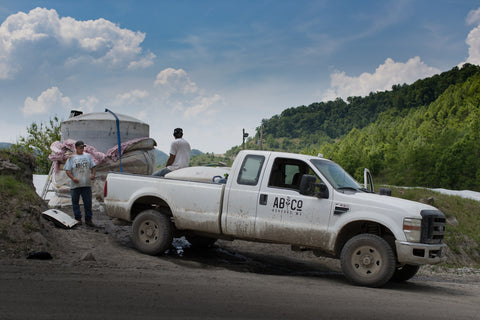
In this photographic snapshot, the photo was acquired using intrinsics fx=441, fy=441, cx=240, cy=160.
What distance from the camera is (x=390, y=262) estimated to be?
677 centimetres

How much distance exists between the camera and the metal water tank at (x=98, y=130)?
14523 millimetres

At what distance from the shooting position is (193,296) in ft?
18.1

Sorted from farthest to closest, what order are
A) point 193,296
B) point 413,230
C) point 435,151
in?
point 435,151 → point 413,230 → point 193,296

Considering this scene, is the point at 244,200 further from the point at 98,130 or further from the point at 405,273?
the point at 98,130

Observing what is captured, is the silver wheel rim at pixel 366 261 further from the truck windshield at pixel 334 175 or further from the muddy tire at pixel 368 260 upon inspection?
the truck windshield at pixel 334 175

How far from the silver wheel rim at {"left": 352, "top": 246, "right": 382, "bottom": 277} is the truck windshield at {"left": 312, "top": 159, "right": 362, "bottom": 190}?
114cm

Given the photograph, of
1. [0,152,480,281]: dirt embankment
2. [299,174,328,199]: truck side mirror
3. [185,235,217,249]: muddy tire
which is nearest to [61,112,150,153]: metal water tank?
[0,152,480,281]: dirt embankment

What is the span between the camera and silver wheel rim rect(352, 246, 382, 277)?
6.91 m

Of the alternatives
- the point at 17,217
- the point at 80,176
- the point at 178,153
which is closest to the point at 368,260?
the point at 178,153

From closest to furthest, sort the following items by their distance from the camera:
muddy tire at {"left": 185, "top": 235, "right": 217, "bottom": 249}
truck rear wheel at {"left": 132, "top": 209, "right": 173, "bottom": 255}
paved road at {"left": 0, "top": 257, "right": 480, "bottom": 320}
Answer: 1. paved road at {"left": 0, "top": 257, "right": 480, "bottom": 320}
2. truck rear wheel at {"left": 132, "top": 209, "right": 173, "bottom": 255}
3. muddy tire at {"left": 185, "top": 235, "right": 217, "bottom": 249}

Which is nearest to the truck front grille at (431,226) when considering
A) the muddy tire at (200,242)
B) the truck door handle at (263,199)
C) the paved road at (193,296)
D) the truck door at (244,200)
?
the paved road at (193,296)

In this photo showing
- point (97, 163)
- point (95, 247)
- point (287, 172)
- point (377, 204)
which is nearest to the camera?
point (377, 204)

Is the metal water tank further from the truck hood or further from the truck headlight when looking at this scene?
the truck headlight

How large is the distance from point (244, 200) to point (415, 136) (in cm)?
8259
